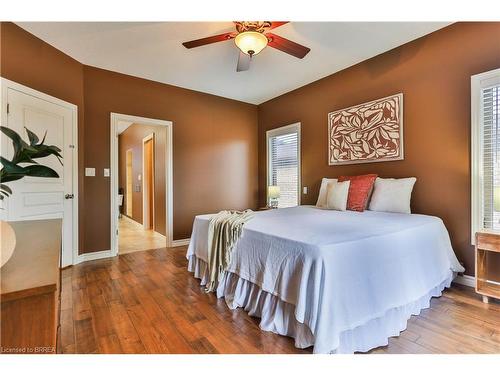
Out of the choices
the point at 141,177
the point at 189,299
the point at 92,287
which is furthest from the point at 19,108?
the point at 141,177

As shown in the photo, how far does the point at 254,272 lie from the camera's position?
1948 millimetres

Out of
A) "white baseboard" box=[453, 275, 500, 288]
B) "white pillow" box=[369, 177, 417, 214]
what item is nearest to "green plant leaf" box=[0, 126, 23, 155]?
"white pillow" box=[369, 177, 417, 214]

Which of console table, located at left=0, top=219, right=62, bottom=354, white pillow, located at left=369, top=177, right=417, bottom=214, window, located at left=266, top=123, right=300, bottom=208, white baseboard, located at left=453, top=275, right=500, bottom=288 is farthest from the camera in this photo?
window, located at left=266, top=123, right=300, bottom=208

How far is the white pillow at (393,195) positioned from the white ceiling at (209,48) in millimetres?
1653

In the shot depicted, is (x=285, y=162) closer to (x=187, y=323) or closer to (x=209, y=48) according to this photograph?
(x=209, y=48)

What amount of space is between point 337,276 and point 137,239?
14.3ft

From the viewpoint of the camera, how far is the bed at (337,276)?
57.0 inches

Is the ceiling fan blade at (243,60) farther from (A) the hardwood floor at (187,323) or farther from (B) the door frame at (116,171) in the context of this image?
(A) the hardwood floor at (187,323)

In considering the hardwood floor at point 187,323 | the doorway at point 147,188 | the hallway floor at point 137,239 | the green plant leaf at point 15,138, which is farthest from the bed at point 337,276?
the doorway at point 147,188

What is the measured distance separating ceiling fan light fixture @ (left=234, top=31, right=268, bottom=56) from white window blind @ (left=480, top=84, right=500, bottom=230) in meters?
2.20

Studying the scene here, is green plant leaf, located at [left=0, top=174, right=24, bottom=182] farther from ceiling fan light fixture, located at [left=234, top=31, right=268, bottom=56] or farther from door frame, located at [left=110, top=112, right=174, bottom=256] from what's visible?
door frame, located at [left=110, top=112, right=174, bottom=256]

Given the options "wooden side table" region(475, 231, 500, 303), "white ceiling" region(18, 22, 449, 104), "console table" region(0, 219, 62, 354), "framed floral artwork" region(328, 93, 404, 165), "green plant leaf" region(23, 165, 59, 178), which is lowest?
"wooden side table" region(475, 231, 500, 303)

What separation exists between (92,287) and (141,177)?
161 inches

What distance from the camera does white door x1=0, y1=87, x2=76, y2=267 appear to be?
2539 mm
